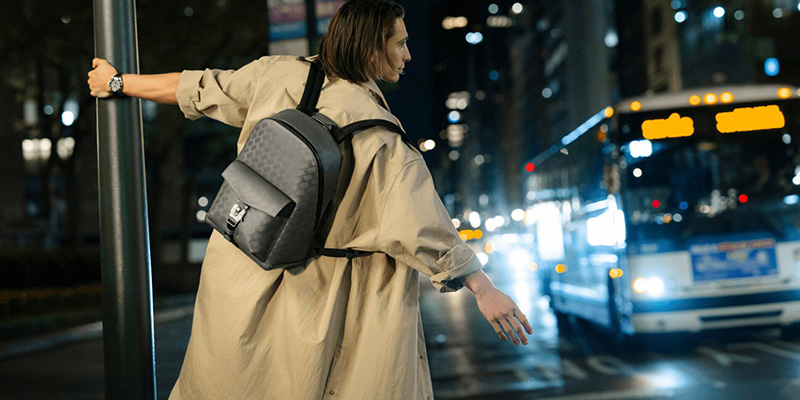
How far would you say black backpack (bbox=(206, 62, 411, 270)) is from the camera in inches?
87.1

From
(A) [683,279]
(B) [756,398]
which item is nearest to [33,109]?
(A) [683,279]

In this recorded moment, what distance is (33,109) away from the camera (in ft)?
127

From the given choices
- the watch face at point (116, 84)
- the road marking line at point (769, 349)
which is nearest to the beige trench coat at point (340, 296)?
the watch face at point (116, 84)

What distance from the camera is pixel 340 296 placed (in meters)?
2.35

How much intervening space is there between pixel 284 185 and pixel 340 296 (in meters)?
0.35

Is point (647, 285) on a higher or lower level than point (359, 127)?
lower

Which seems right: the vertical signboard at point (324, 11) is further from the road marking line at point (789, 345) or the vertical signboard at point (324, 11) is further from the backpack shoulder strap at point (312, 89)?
the backpack shoulder strap at point (312, 89)

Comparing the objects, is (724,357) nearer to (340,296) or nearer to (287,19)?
(287,19)

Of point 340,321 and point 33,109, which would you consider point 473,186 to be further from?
point 340,321

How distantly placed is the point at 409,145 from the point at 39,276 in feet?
62.1

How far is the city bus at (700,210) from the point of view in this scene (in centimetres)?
1004

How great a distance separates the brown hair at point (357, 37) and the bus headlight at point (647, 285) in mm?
8174

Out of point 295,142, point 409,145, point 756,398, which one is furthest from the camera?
point 756,398

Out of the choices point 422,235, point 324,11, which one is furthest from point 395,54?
point 324,11
